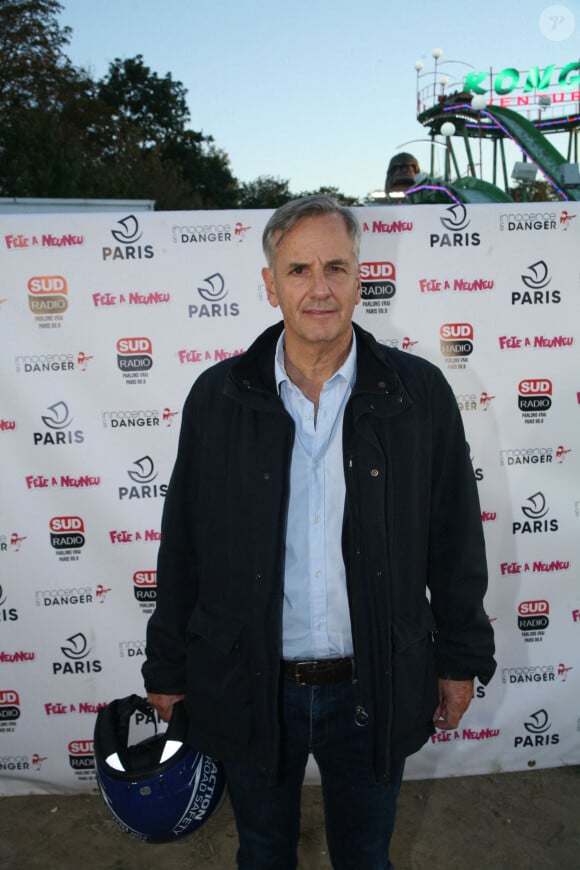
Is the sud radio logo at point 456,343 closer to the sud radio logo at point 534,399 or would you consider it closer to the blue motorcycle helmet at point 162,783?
the sud radio logo at point 534,399

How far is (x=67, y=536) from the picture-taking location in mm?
3176

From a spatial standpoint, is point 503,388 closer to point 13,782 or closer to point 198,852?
point 198,852

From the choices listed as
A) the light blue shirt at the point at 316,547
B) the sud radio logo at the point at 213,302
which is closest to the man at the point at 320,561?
the light blue shirt at the point at 316,547

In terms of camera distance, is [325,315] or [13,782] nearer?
[325,315]

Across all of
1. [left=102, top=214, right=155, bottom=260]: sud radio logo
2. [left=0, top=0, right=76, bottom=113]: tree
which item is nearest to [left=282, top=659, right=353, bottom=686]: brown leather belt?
[left=102, top=214, right=155, bottom=260]: sud radio logo

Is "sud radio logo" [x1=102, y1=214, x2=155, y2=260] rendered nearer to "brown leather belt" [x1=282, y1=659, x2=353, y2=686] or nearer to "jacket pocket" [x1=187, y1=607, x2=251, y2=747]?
"jacket pocket" [x1=187, y1=607, x2=251, y2=747]

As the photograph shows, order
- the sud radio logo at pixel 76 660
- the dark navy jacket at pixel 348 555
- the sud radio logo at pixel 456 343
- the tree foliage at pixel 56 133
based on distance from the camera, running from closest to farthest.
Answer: the dark navy jacket at pixel 348 555 → the sud radio logo at pixel 456 343 → the sud radio logo at pixel 76 660 → the tree foliage at pixel 56 133

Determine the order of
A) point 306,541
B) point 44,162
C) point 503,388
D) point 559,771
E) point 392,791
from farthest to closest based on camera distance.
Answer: point 44,162
point 559,771
point 503,388
point 392,791
point 306,541

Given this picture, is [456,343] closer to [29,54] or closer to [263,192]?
[29,54]

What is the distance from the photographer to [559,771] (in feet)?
11.1

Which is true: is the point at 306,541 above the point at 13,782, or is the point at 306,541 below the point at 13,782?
above

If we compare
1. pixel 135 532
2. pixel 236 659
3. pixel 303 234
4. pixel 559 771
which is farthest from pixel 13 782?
pixel 303 234

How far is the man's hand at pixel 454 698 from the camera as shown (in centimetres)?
190

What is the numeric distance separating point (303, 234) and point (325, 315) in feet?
0.75
